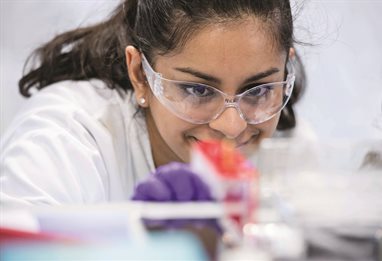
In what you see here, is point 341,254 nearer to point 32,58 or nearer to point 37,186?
point 37,186

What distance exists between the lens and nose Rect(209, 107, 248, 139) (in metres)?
1.25

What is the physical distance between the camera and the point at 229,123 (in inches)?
49.3

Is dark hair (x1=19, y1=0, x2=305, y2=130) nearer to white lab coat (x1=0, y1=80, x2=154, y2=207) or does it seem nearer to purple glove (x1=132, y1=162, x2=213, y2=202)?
white lab coat (x1=0, y1=80, x2=154, y2=207)

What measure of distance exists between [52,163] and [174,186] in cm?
54

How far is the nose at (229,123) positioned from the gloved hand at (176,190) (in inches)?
16.7

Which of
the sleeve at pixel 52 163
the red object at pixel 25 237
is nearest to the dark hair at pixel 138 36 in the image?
the sleeve at pixel 52 163

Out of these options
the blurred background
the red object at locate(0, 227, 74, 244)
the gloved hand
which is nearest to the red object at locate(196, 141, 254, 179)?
the gloved hand

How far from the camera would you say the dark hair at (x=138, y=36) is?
1.31 metres

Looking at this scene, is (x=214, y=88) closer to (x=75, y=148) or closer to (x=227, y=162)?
(x=75, y=148)

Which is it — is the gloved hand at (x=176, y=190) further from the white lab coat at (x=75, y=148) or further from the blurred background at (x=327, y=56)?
the blurred background at (x=327, y=56)

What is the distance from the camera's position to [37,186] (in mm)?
1219

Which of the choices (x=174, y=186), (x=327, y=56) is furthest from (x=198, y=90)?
(x=327, y=56)

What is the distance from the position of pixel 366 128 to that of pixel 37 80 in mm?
1090

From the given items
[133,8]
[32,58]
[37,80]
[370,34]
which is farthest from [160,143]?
[370,34]
